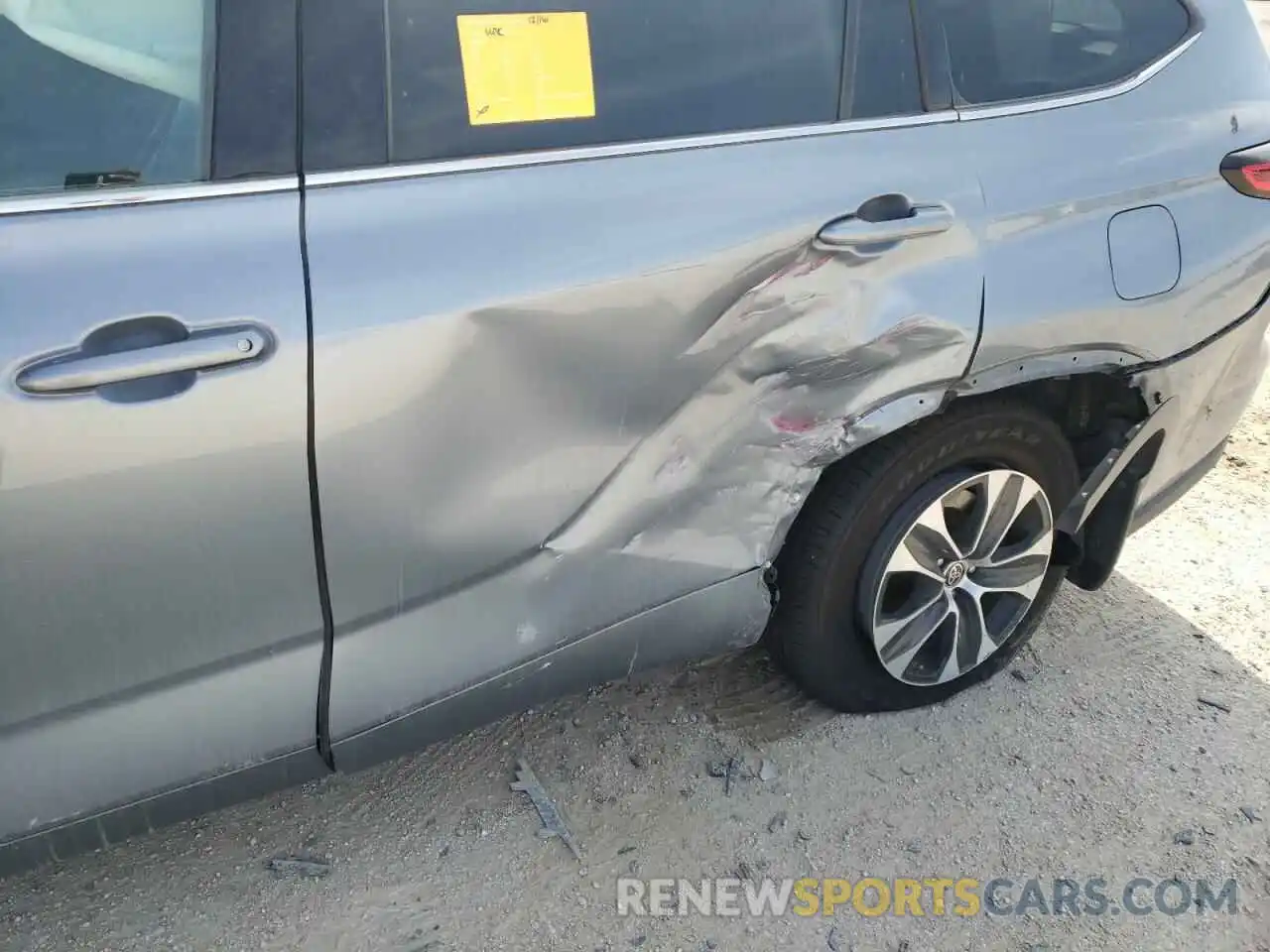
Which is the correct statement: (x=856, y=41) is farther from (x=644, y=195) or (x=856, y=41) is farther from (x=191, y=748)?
(x=191, y=748)

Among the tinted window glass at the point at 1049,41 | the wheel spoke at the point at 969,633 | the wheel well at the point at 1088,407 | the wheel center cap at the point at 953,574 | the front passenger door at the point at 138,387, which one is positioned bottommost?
the wheel spoke at the point at 969,633

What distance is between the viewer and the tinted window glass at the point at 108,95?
4.75 ft

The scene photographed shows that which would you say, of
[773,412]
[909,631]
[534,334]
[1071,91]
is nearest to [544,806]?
[909,631]

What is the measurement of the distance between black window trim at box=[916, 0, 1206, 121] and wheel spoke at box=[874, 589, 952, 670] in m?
0.96

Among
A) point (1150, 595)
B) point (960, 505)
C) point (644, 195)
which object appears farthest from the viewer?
point (1150, 595)

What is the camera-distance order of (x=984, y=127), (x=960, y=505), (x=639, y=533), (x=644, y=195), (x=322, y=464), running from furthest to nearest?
(x=960, y=505) < (x=984, y=127) < (x=639, y=533) < (x=644, y=195) < (x=322, y=464)

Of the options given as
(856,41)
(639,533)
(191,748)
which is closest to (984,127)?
(856,41)

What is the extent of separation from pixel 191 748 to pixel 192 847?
2.09 ft

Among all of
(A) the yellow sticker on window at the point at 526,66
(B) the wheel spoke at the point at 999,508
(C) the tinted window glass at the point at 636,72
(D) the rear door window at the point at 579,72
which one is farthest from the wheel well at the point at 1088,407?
(A) the yellow sticker on window at the point at 526,66

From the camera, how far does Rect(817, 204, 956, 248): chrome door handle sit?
1.85 m

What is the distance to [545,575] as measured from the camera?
1.83 m

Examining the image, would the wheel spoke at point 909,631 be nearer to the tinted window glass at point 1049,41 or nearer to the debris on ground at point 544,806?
the debris on ground at point 544,806

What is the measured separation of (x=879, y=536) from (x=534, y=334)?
2.97ft

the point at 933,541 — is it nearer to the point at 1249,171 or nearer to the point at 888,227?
the point at 888,227
